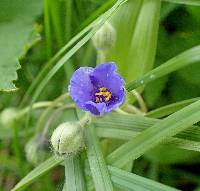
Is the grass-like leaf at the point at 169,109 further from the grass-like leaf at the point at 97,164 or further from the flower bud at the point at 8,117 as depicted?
the flower bud at the point at 8,117

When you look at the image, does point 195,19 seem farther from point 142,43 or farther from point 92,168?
point 92,168

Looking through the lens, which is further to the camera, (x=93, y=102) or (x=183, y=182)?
(x=183, y=182)

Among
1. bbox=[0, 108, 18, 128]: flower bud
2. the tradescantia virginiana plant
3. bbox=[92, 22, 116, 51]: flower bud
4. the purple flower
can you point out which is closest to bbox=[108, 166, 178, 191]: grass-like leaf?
the tradescantia virginiana plant

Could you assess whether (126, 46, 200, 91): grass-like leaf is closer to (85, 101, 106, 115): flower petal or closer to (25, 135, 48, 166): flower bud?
(85, 101, 106, 115): flower petal

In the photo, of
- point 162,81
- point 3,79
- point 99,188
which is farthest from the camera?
point 162,81

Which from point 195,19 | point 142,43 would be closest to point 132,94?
point 142,43

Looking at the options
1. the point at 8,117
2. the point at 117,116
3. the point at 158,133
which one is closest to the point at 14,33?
the point at 8,117

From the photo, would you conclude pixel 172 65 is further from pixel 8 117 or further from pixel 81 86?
pixel 8 117
